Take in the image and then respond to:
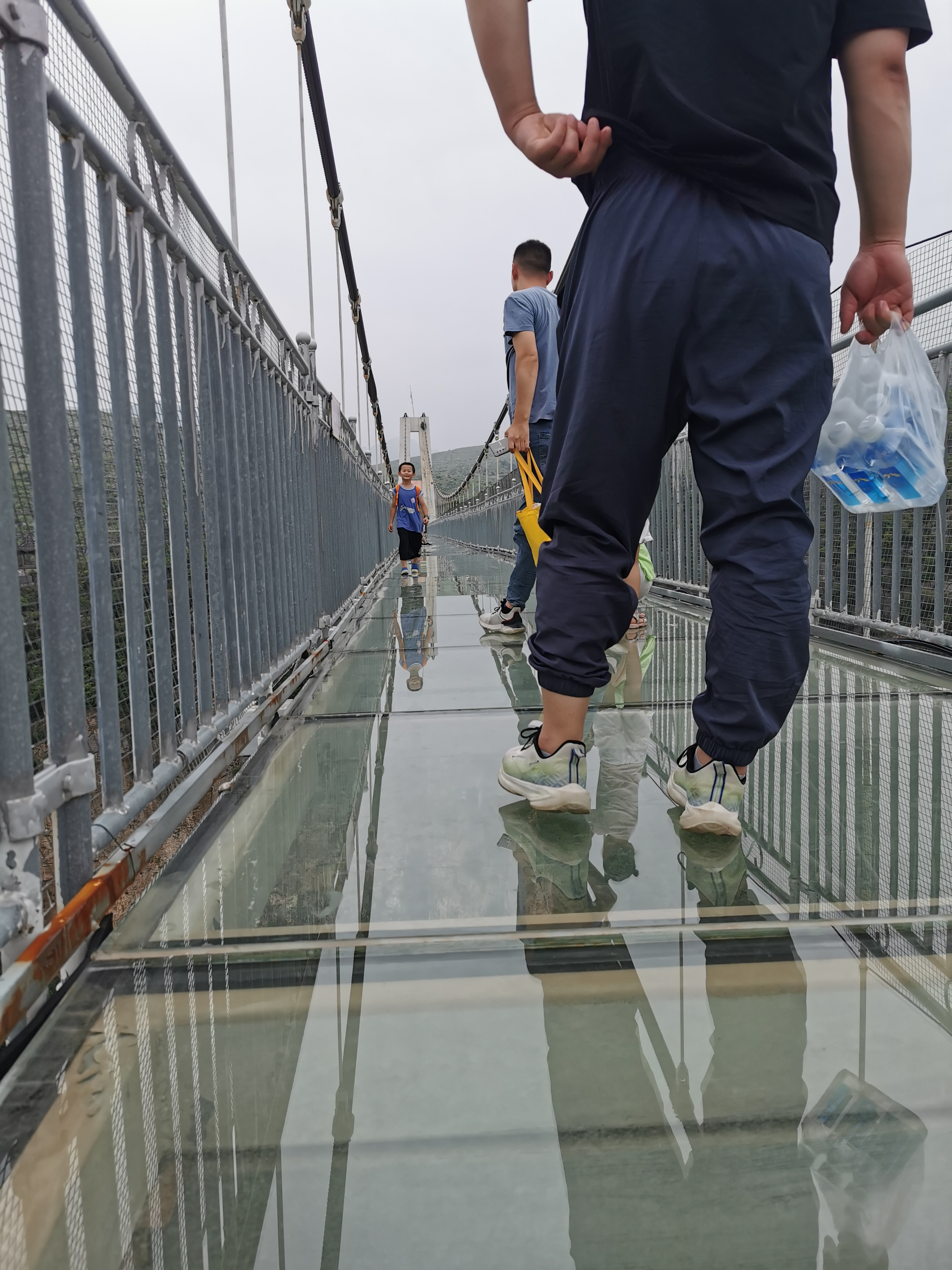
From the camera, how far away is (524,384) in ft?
10.6

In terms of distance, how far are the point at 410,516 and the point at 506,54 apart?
26.1ft

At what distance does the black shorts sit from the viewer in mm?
9320

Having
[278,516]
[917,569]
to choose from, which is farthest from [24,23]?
[917,569]

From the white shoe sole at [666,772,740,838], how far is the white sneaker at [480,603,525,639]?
2677mm

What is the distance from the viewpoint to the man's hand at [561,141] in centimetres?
134

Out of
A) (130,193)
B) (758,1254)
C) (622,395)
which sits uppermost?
(130,193)

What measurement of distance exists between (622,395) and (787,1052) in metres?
0.93

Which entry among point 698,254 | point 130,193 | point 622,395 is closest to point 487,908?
point 622,395

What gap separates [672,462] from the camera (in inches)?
230

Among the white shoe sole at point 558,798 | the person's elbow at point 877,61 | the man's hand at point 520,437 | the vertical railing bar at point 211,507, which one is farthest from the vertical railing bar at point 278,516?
the person's elbow at point 877,61

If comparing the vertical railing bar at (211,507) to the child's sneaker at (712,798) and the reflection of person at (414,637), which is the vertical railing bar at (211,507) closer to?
the reflection of person at (414,637)

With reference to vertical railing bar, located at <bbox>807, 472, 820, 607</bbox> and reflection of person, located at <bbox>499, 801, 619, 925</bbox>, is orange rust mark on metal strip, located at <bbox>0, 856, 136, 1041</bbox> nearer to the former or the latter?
reflection of person, located at <bbox>499, 801, 619, 925</bbox>

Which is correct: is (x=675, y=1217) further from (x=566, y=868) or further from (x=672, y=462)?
(x=672, y=462)

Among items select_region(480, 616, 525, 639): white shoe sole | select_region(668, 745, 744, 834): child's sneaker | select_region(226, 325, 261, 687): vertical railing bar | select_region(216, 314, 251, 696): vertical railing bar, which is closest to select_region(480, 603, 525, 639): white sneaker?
select_region(480, 616, 525, 639): white shoe sole
